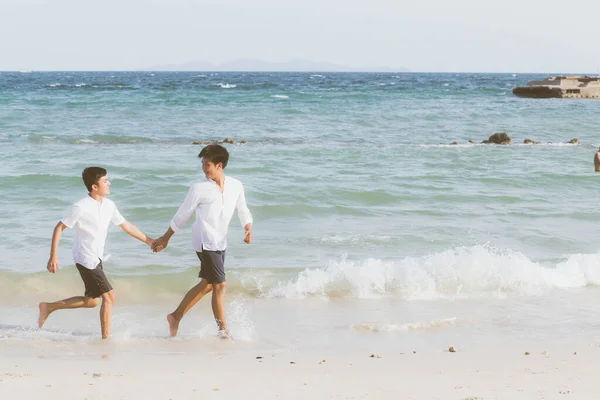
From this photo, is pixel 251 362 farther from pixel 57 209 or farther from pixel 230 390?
pixel 57 209

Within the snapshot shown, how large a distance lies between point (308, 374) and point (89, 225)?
2.08m

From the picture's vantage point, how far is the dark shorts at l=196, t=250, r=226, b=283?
6.29m

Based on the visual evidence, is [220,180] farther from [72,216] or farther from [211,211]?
[72,216]

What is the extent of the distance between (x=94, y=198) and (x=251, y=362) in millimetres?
1761

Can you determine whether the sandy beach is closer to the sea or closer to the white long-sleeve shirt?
the sea

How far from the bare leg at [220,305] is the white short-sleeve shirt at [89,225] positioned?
0.95 metres

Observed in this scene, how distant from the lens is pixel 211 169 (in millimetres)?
6195

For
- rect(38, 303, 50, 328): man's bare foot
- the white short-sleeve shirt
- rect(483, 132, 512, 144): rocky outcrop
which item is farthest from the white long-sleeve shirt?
rect(483, 132, 512, 144): rocky outcrop

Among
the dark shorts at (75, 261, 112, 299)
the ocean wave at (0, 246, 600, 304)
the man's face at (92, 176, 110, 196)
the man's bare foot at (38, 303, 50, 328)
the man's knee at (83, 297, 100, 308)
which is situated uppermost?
the man's face at (92, 176, 110, 196)

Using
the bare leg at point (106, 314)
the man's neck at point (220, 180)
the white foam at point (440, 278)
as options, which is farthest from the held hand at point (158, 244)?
the white foam at point (440, 278)

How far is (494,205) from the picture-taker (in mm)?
13016

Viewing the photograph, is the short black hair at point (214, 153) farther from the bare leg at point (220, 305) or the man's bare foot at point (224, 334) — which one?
the man's bare foot at point (224, 334)

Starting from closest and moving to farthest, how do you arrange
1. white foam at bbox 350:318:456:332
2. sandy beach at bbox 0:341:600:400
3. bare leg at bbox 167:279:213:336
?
sandy beach at bbox 0:341:600:400, bare leg at bbox 167:279:213:336, white foam at bbox 350:318:456:332

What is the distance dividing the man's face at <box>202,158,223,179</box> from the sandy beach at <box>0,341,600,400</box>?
52.3 inches
